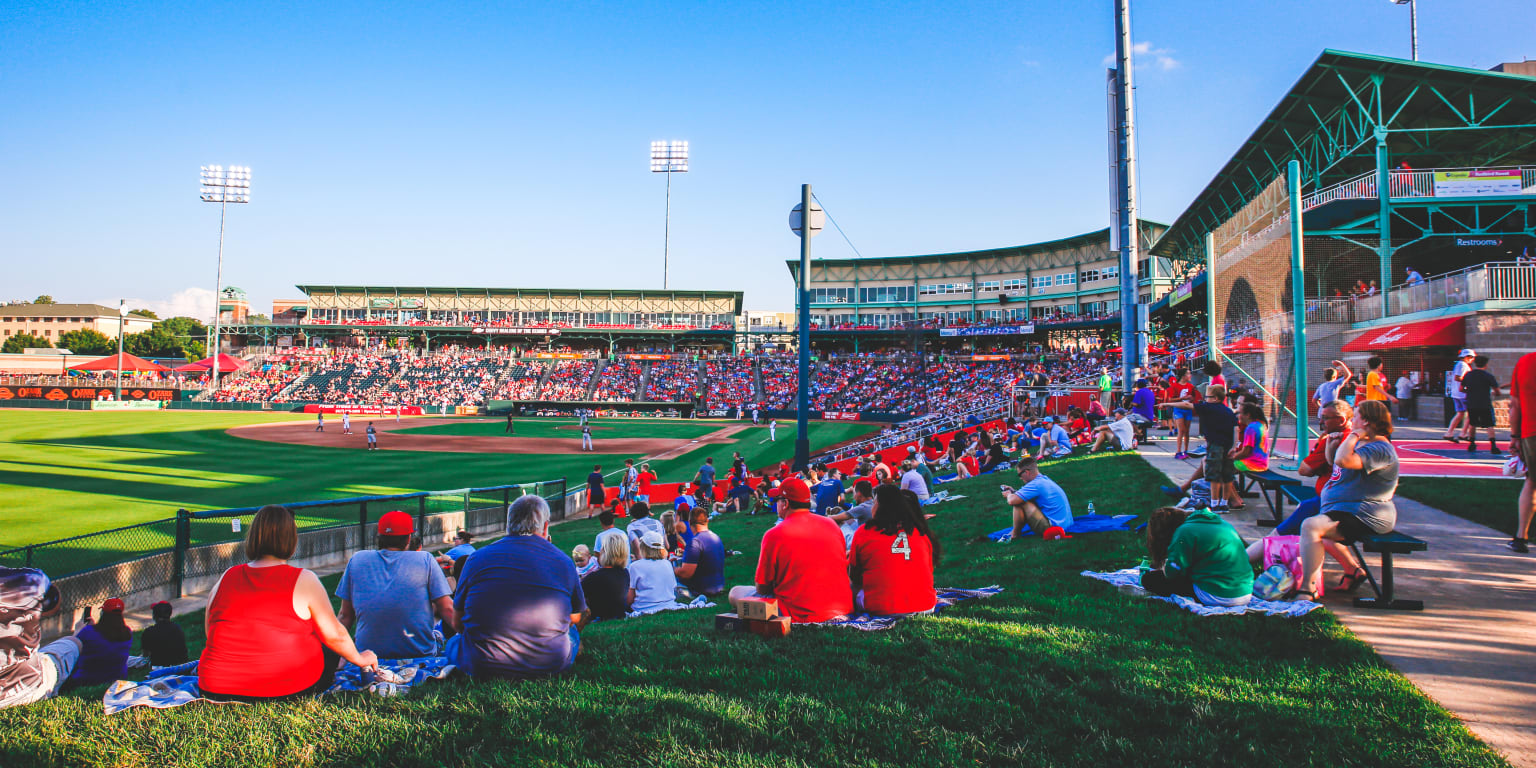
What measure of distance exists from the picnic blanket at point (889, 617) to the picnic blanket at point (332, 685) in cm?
252

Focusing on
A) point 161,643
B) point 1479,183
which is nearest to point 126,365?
point 161,643

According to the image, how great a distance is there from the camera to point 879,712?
147 inches

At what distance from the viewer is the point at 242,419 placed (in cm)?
4909

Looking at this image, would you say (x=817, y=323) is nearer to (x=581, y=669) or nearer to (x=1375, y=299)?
(x=1375, y=299)

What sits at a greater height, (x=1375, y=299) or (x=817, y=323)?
(x=817, y=323)

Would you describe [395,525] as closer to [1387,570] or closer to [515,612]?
[515,612]

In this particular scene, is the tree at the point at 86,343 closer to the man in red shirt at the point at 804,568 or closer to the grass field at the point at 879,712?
the grass field at the point at 879,712

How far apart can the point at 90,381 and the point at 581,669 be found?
81.1 meters

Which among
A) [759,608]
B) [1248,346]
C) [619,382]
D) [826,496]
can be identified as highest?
[619,382]

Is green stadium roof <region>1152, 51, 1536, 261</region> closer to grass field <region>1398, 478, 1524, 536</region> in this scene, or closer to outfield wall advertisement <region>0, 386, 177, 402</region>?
grass field <region>1398, 478, 1524, 536</region>

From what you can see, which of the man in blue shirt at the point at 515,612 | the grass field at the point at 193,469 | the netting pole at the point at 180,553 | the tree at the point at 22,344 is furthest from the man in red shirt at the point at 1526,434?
the tree at the point at 22,344

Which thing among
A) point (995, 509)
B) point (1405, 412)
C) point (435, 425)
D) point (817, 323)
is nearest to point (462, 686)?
point (995, 509)

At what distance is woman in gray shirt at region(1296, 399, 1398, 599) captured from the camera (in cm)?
557

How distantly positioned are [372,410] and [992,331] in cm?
5497
